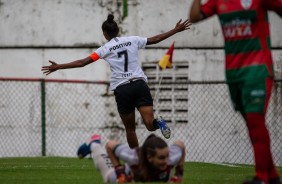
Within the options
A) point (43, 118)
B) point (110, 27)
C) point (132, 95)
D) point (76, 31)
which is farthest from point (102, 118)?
point (110, 27)

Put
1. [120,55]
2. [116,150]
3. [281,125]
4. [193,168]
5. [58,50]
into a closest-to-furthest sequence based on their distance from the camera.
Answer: [116,150] → [120,55] → [193,168] → [281,125] → [58,50]

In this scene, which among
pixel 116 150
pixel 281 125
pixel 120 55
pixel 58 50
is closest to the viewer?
pixel 116 150

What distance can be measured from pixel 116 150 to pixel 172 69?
1187 cm

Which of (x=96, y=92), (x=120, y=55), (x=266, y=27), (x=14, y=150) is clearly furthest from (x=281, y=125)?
(x=266, y=27)

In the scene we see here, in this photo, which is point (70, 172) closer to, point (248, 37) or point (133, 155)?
point (133, 155)

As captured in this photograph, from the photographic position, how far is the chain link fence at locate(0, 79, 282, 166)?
758 inches

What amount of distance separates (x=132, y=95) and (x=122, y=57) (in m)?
0.53

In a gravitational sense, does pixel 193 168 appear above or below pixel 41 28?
below

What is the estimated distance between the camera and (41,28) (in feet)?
68.1

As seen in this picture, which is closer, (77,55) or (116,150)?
(116,150)

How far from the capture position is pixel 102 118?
20219mm

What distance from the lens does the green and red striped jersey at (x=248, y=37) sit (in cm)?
852

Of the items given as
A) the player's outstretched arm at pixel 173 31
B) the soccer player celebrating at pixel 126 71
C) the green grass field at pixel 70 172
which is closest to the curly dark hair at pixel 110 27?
the soccer player celebrating at pixel 126 71

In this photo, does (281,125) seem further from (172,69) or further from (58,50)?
(58,50)
